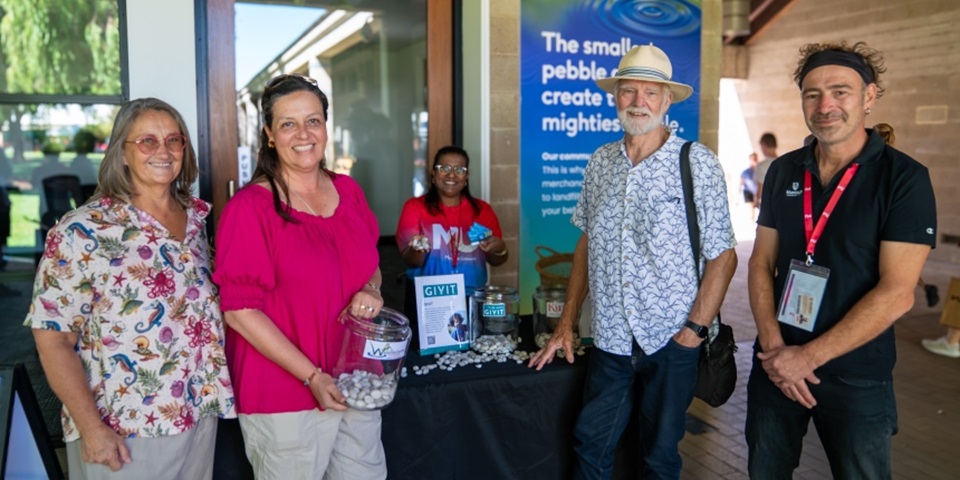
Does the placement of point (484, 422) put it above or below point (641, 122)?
below

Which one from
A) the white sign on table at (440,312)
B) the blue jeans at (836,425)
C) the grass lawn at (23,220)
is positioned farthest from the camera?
the grass lawn at (23,220)

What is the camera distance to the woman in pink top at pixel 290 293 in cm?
177

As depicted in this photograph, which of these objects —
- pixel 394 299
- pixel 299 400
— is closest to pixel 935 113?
pixel 394 299

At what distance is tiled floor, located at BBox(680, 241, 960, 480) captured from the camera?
3.46 m

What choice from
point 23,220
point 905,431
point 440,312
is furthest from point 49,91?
point 905,431

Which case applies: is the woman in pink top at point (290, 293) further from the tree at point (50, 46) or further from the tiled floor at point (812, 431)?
the tree at point (50, 46)

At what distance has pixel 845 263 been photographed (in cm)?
198

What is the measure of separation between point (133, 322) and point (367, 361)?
0.59 m

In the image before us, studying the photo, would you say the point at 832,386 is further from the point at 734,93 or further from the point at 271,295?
the point at 734,93

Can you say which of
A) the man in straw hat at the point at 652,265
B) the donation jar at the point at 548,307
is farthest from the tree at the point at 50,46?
the man in straw hat at the point at 652,265

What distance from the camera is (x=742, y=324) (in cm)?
636

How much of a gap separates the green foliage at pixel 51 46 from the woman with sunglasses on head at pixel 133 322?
4.32 metres

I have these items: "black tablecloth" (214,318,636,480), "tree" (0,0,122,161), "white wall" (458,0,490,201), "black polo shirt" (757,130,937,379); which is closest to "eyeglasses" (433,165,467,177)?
"white wall" (458,0,490,201)

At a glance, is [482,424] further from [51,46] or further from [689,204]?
[51,46]
